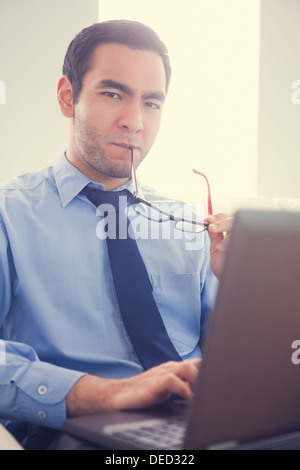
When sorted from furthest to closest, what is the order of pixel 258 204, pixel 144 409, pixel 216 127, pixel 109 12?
pixel 216 127 → pixel 109 12 → pixel 258 204 → pixel 144 409

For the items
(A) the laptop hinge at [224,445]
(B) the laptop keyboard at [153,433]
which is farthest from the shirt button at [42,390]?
(A) the laptop hinge at [224,445]

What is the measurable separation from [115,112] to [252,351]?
0.96 meters

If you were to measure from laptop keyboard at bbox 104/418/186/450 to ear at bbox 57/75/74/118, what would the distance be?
101 cm

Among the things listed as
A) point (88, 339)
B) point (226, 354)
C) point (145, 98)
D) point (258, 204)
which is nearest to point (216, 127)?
point (258, 204)

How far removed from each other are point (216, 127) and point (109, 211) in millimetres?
1723

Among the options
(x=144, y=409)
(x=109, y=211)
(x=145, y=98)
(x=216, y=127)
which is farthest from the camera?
(x=216, y=127)

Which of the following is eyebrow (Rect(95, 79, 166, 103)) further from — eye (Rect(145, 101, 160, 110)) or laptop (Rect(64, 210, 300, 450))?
laptop (Rect(64, 210, 300, 450))

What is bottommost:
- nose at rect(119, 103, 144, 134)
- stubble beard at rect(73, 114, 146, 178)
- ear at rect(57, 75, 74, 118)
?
stubble beard at rect(73, 114, 146, 178)

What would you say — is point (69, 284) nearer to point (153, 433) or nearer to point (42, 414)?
point (42, 414)

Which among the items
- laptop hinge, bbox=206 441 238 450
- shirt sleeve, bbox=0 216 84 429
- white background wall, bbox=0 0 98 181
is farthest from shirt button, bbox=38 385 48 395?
white background wall, bbox=0 0 98 181

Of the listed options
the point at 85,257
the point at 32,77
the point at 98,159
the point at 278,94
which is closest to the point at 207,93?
the point at 278,94

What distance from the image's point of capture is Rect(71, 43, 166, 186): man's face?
1348 mm

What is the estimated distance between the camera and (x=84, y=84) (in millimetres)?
1418
